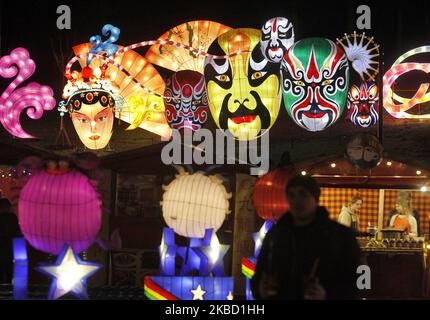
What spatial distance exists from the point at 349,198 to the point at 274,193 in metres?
5.97

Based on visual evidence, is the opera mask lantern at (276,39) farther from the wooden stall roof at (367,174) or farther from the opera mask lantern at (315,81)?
the wooden stall roof at (367,174)

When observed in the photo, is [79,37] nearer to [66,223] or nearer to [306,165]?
[306,165]

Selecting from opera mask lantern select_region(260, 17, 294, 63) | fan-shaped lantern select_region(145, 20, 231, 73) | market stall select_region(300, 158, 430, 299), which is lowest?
market stall select_region(300, 158, 430, 299)

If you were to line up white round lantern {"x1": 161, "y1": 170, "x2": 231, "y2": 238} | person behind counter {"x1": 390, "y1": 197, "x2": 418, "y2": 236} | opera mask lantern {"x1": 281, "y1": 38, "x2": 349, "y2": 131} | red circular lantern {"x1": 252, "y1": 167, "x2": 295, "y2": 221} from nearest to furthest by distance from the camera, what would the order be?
white round lantern {"x1": 161, "y1": 170, "x2": 231, "y2": 238}
red circular lantern {"x1": 252, "y1": 167, "x2": 295, "y2": 221}
opera mask lantern {"x1": 281, "y1": 38, "x2": 349, "y2": 131}
person behind counter {"x1": 390, "y1": 197, "x2": 418, "y2": 236}

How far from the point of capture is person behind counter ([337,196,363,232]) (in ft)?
44.9

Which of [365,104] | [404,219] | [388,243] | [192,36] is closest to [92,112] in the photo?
[192,36]

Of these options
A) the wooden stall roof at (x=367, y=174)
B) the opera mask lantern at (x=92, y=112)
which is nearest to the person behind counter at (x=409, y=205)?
the wooden stall roof at (x=367, y=174)

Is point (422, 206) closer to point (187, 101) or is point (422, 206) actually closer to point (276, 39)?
point (276, 39)

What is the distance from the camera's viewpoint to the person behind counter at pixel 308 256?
17.3 ft

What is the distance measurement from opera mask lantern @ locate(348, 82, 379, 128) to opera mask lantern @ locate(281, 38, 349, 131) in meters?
2.31

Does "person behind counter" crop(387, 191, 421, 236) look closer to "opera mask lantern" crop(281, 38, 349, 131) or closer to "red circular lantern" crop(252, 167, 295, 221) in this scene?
"opera mask lantern" crop(281, 38, 349, 131)

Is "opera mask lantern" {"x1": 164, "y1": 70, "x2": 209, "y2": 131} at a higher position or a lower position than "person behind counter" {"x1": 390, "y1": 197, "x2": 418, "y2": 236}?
higher

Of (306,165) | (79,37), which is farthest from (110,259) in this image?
(79,37)

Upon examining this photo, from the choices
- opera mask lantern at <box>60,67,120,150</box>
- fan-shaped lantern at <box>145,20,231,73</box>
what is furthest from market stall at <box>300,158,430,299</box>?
fan-shaped lantern at <box>145,20,231,73</box>
